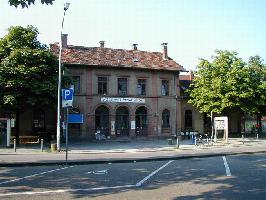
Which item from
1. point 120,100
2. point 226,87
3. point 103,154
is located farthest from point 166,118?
point 103,154

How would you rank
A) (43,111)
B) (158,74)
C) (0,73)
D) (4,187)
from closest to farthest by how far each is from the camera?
(4,187)
(0,73)
(43,111)
(158,74)

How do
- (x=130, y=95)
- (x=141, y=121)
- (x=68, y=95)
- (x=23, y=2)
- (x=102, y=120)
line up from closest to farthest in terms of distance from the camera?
(x=23, y=2)
(x=68, y=95)
(x=102, y=120)
(x=130, y=95)
(x=141, y=121)

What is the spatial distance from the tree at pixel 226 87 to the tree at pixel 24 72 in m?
19.4

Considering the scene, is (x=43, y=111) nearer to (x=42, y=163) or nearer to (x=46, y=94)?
(x=46, y=94)

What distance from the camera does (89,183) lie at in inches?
449

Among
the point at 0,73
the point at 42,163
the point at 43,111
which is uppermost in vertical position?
the point at 0,73

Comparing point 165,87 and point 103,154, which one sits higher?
point 165,87

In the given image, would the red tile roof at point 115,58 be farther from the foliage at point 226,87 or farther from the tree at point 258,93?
the tree at point 258,93

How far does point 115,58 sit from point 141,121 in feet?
25.2

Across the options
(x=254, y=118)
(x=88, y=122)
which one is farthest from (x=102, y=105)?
(x=254, y=118)

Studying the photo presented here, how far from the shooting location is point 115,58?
139 feet

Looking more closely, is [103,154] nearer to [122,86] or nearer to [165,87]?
[122,86]

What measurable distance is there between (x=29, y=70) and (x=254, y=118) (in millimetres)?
39496

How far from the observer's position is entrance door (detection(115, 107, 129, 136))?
4116cm
